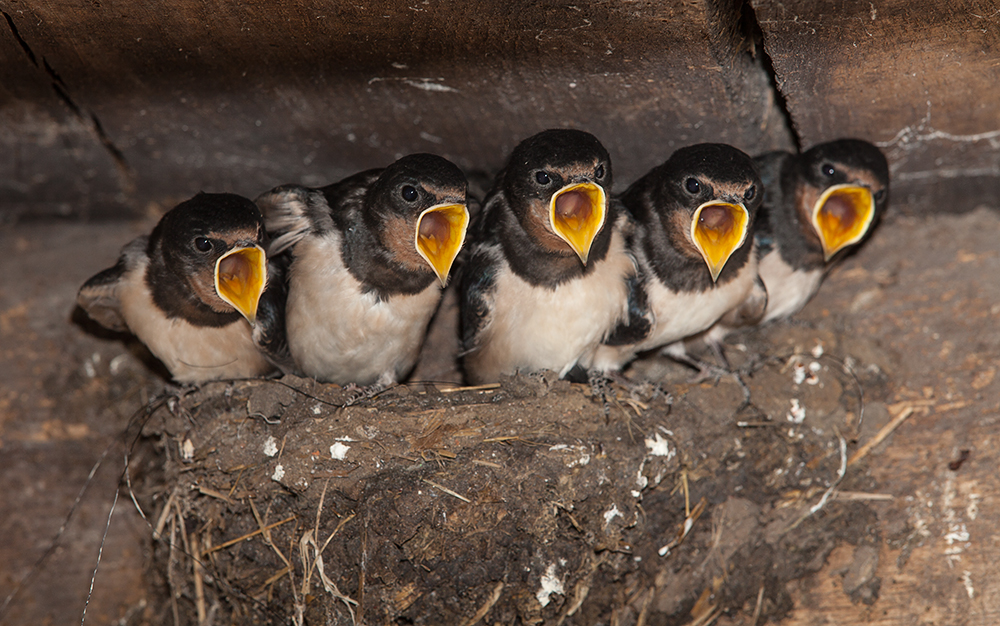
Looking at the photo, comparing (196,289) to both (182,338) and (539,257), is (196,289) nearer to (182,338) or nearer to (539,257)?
(182,338)

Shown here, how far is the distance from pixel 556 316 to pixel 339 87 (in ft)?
3.25

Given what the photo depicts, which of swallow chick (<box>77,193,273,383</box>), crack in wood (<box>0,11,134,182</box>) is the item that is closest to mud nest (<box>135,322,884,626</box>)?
swallow chick (<box>77,193,273,383</box>)

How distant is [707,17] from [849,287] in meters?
1.56

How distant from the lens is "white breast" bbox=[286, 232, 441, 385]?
8.64 feet

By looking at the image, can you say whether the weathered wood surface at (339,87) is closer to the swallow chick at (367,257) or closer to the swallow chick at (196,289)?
the swallow chick at (367,257)

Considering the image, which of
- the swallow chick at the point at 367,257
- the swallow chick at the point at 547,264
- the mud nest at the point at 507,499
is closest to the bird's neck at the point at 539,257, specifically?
the swallow chick at the point at 547,264

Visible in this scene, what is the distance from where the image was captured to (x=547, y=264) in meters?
2.64

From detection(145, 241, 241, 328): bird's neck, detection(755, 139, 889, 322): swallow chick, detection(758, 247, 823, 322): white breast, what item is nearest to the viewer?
detection(145, 241, 241, 328): bird's neck

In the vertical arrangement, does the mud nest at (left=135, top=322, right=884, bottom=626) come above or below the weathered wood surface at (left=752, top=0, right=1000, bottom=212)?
below

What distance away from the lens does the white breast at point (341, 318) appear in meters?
2.63

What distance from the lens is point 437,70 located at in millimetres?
2475

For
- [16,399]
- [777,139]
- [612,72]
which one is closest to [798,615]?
[777,139]

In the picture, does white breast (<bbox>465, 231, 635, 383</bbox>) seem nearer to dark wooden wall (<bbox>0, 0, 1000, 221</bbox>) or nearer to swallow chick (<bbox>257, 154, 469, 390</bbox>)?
swallow chick (<bbox>257, 154, 469, 390</bbox>)

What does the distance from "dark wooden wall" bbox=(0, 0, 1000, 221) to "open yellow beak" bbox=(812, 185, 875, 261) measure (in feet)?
0.70
